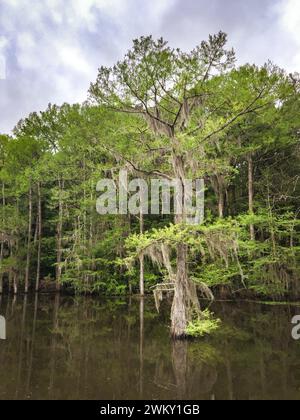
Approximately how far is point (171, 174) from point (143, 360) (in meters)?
5.99

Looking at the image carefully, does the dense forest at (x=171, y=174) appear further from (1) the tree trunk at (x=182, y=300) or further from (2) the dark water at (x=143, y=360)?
(2) the dark water at (x=143, y=360)

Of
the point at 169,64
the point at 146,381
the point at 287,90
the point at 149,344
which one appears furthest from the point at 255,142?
the point at 146,381

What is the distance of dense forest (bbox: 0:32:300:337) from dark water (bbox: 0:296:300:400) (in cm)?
140

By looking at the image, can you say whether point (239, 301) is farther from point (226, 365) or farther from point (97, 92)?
point (97, 92)

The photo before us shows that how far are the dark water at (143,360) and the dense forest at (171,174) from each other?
140 centimetres

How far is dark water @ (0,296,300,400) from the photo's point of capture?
5.49 meters

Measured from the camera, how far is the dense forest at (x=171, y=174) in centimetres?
955

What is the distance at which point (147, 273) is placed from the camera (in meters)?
21.0

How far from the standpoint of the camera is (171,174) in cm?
1116
